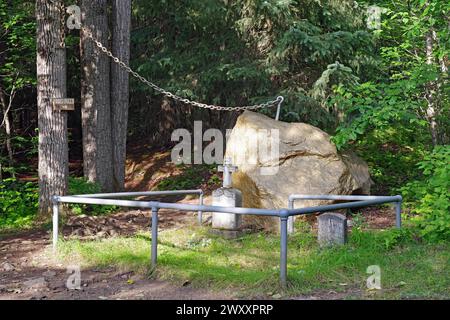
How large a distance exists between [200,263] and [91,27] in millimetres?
7708

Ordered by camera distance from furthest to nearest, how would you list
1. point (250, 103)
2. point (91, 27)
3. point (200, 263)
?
1. point (250, 103)
2. point (91, 27)
3. point (200, 263)

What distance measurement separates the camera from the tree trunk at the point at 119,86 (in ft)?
43.0

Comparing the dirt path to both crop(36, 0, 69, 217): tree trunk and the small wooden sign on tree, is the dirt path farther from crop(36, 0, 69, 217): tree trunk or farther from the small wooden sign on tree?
the small wooden sign on tree

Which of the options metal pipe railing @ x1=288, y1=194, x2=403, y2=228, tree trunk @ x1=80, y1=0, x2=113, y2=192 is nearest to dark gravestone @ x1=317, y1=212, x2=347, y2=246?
metal pipe railing @ x1=288, y1=194, x2=403, y2=228

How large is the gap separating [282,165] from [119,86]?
5392mm

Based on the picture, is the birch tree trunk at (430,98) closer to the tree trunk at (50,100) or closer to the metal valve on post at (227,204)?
the metal valve on post at (227,204)

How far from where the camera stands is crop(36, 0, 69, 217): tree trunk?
9.66 metres

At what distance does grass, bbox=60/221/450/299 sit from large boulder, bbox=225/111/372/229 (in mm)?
1094

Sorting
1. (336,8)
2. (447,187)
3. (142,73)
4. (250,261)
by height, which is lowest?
(250,261)

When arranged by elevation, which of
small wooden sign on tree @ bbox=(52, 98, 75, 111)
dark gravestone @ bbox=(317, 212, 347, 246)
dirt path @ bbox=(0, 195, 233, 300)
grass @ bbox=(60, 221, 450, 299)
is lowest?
dirt path @ bbox=(0, 195, 233, 300)

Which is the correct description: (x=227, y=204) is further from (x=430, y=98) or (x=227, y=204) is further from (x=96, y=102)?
(x=430, y=98)

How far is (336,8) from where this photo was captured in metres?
12.5

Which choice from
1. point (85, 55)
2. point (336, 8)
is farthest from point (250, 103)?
point (85, 55)
